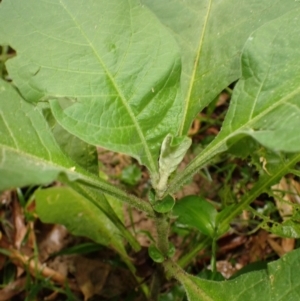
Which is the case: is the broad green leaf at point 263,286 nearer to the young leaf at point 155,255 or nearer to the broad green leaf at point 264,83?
the young leaf at point 155,255

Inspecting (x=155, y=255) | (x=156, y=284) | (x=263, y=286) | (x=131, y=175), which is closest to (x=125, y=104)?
(x=155, y=255)

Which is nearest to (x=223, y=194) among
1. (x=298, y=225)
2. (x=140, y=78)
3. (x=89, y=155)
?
(x=298, y=225)

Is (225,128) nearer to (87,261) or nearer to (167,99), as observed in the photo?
(167,99)

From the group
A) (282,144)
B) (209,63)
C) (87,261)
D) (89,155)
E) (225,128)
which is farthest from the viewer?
(87,261)

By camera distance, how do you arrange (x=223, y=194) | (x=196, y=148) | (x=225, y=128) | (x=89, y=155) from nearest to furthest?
(x=225, y=128) < (x=89, y=155) < (x=223, y=194) < (x=196, y=148)

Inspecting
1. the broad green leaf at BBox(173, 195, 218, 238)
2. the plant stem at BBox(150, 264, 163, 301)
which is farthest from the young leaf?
the plant stem at BBox(150, 264, 163, 301)

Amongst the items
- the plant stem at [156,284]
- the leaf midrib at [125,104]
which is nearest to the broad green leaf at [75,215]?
the plant stem at [156,284]

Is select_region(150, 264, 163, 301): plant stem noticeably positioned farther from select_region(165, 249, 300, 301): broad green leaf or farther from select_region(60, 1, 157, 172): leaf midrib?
select_region(60, 1, 157, 172): leaf midrib
